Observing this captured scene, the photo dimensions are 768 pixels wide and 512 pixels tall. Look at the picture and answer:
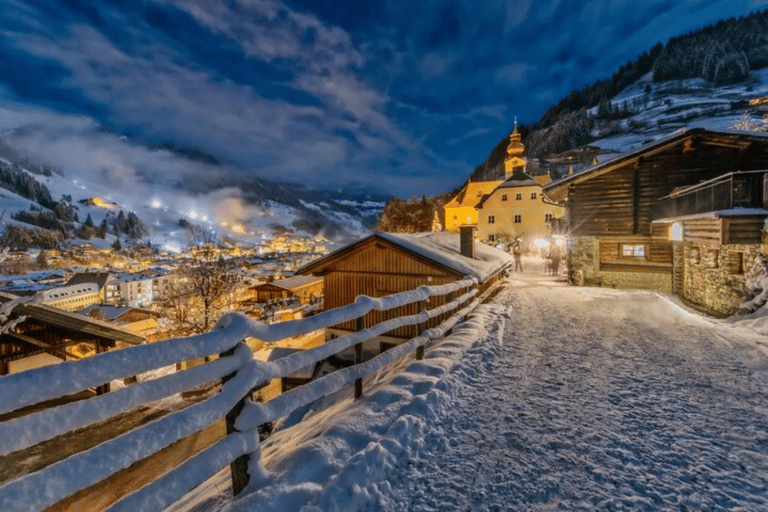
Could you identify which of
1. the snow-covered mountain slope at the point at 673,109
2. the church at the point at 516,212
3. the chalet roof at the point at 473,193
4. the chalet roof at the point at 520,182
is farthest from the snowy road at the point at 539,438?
the snow-covered mountain slope at the point at 673,109

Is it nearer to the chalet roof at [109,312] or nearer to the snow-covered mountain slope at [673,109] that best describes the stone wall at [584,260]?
the chalet roof at [109,312]

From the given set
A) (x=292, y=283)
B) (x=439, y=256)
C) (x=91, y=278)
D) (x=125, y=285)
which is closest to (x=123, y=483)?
(x=439, y=256)

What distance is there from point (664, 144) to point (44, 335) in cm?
2659

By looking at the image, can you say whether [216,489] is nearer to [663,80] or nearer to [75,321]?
[75,321]

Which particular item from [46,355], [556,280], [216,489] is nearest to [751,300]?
[556,280]

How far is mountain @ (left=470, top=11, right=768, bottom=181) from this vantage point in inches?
3177

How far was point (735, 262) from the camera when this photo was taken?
501 inches

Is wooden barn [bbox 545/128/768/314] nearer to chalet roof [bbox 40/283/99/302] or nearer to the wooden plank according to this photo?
the wooden plank

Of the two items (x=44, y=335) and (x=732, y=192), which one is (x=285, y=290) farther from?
(x=732, y=192)

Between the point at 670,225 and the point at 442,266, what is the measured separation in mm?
13205

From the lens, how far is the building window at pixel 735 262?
1259cm

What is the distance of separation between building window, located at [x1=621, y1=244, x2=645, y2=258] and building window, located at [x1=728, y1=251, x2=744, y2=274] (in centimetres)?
594

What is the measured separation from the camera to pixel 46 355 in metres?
10.3

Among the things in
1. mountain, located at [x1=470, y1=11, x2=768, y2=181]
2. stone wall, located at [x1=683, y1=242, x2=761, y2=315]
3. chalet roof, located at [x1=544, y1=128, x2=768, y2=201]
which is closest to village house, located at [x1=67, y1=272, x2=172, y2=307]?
chalet roof, located at [x1=544, y1=128, x2=768, y2=201]
